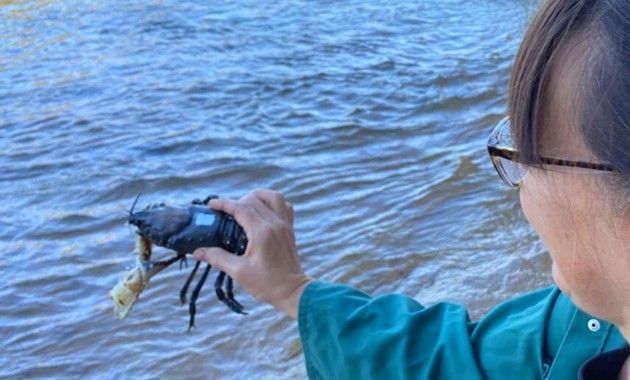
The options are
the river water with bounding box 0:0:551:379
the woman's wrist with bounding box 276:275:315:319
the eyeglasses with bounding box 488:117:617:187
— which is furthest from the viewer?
the river water with bounding box 0:0:551:379

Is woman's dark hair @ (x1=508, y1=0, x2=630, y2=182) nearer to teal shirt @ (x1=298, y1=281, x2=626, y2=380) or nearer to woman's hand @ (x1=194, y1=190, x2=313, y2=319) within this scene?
teal shirt @ (x1=298, y1=281, x2=626, y2=380)

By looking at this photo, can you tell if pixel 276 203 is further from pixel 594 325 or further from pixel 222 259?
pixel 594 325

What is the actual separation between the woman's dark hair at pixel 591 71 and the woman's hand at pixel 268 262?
2.73ft

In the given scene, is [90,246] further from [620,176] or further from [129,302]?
[620,176]

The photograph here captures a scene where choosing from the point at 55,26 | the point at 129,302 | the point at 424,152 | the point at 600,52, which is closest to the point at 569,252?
the point at 600,52

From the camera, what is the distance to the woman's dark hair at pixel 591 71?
1.08 m

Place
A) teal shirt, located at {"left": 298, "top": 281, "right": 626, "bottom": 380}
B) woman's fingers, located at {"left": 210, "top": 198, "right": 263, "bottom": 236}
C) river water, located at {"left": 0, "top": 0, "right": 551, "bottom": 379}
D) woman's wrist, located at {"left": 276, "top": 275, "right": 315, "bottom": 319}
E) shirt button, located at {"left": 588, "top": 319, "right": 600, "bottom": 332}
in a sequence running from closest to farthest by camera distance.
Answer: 1. shirt button, located at {"left": 588, "top": 319, "right": 600, "bottom": 332}
2. teal shirt, located at {"left": 298, "top": 281, "right": 626, "bottom": 380}
3. woman's wrist, located at {"left": 276, "top": 275, "right": 315, "bottom": 319}
4. woman's fingers, located at {"left": 210, "top": 198, "right": 263, "bottom": 236}
5. river water, located at {"left": 0, "top": 0, "right": 551, "bottom": 379}

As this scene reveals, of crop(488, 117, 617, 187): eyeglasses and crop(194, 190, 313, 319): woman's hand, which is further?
crop(194, 190, 313, 319): woman's hand

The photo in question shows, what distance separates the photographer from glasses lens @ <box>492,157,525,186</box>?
52.3 inches

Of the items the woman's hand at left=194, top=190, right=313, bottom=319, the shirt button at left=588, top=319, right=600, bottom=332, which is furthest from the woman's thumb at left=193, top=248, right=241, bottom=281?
the shirt button at left=588, top=319, right=600, bottom=332

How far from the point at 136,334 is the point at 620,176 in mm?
3053

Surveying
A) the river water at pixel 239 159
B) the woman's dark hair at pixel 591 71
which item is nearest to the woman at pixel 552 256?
the woman's dark hair at pixel 591 71

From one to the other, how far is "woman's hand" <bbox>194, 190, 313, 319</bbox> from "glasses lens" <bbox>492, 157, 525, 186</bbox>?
65 cm

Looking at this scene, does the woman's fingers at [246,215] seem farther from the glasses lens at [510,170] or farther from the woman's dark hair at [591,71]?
the woman's dark hair at [591,71]
